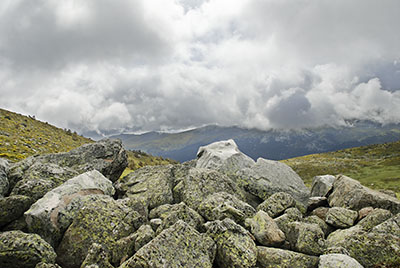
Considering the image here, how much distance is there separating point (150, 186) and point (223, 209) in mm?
6114

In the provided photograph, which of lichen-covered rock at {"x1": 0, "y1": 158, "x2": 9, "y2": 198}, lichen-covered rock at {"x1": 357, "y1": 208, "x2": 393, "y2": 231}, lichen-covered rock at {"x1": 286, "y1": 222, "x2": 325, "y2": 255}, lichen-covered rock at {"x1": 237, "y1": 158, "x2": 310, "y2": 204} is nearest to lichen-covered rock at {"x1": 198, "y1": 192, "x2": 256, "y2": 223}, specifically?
lichen-covered rock at {"x1": 286, "y1": 222, "x2": 325, "y2": 255}

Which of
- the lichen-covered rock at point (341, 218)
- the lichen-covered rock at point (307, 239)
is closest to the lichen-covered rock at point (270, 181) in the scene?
the lichen-covered rock at point (341, 218)

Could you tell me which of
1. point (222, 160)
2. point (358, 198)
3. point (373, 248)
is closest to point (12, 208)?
point (222, 160)

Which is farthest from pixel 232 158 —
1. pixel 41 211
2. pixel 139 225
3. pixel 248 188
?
pixel 41 211

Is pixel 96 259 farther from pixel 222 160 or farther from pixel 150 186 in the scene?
pixel 222 160

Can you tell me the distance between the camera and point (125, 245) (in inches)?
377

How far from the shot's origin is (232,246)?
9.05 metres

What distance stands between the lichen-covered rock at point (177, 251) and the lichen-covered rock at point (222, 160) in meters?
9.50

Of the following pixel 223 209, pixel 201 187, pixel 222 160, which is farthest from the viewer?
pixel 222 160

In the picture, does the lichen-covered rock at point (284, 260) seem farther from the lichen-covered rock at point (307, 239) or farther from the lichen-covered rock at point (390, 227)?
the lichen-covered rock at point (390, 227)

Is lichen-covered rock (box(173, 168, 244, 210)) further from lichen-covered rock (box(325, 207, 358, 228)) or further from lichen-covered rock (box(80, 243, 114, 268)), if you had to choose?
lichen-covered rock (box(80, 243, 114, 268))

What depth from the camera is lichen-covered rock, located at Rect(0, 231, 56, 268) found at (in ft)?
25.3

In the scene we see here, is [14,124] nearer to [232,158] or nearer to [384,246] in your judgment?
[232,158]

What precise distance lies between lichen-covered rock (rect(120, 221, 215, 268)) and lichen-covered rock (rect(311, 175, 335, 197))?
12510 mm
